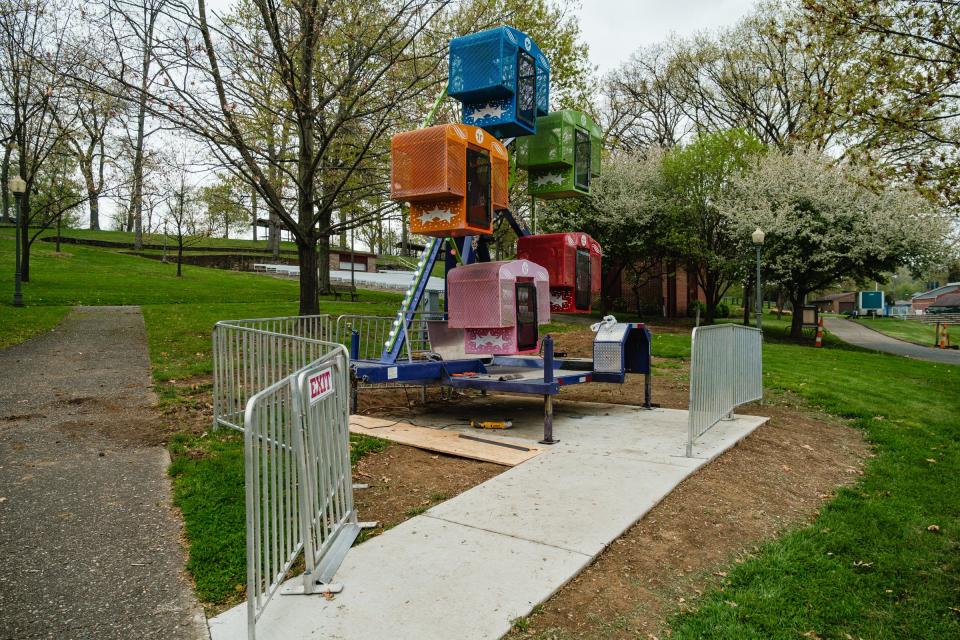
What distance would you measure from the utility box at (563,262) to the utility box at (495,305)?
0.80 m

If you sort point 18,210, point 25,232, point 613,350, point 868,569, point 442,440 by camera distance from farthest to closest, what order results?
point 25,232
point 18,210
point 613,350
point 442,440
point 868,569

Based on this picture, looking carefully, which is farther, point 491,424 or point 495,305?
point 495,305

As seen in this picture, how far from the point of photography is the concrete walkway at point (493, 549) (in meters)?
3.18

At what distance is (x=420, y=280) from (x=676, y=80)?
34755mm

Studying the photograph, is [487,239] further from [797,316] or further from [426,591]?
[797,316]

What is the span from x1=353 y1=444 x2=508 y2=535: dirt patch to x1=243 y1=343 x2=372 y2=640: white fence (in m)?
0.60

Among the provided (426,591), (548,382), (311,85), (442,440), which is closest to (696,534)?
(426,591)

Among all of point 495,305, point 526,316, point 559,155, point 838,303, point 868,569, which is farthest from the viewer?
point 838,303

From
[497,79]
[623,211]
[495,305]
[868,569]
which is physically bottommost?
[868,569]

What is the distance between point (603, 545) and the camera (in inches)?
164

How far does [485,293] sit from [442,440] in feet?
6.68

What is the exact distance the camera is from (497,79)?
28.1 ft

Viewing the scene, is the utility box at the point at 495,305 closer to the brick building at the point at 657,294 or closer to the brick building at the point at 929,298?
the brick building at the point at 657,294

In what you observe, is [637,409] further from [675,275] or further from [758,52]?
[758,52]
